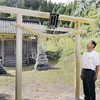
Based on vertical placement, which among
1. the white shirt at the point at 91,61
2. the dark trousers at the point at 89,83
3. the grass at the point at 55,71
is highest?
the white shirt at the point at 91,61

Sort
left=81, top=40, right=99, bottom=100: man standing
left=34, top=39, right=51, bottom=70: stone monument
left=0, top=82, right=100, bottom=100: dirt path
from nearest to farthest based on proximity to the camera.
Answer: left=81, top=40, right=99, bottom=100: man standing, left=0, top=82, right=100, bottom=100: dirt path, left=34, top=39, right=51, bottom=70: stone monument

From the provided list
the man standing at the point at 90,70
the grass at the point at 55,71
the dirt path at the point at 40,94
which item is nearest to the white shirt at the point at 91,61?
Answer: the man standing at the point at 90,70

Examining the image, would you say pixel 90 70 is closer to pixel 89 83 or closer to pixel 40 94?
pixel 89 83

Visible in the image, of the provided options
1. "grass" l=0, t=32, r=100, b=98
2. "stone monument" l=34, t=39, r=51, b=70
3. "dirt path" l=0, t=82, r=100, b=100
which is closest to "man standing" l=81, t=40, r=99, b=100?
"dirt path" l=0, t=82, r=100, b=100

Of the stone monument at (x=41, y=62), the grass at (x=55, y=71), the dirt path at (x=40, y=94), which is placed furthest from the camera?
the stone monument at (x=41, y=62)

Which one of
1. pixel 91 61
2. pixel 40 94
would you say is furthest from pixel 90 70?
pixel 40 94

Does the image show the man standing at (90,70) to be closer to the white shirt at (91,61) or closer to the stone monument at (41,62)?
the white shirt at (91,61)

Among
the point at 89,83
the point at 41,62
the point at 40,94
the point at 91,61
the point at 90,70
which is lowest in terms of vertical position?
the point at 40,94

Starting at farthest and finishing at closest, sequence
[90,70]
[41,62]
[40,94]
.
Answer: [41,62], [40,94], [90,70]

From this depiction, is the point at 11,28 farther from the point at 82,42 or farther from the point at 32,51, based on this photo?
the point at 82,42

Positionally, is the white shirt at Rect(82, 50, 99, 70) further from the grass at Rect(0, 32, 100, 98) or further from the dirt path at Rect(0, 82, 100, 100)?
the grass at Rect(0, 32, 100, 98)

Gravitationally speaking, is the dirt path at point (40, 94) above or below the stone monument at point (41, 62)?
below

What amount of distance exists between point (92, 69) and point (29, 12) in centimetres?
122

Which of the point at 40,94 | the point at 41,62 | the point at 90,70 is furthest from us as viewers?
the point at 41,62
